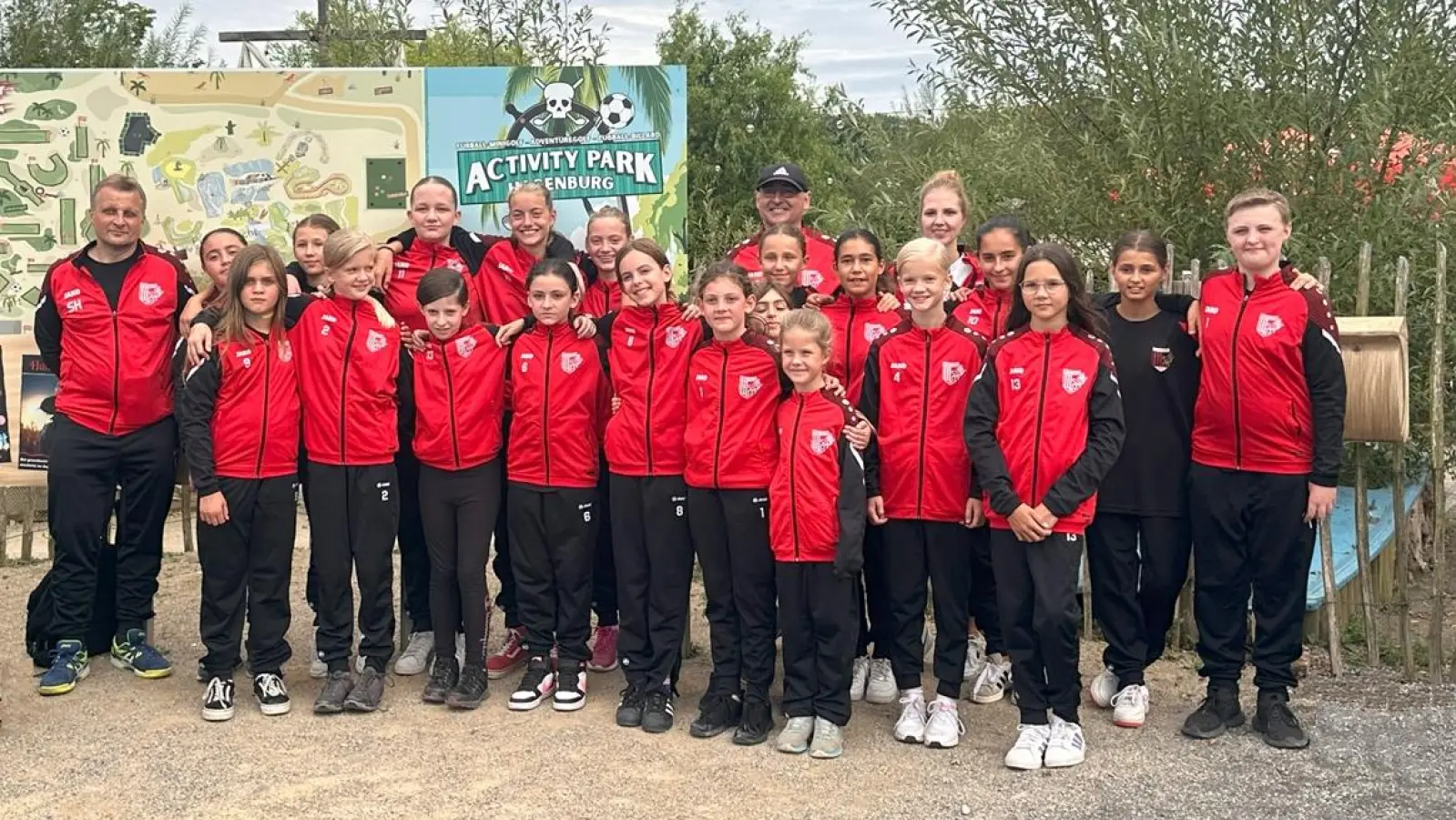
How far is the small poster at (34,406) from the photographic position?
7.78m

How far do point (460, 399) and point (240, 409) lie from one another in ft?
3.12

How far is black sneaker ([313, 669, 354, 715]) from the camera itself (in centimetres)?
627

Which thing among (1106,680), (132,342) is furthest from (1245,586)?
(132,342)

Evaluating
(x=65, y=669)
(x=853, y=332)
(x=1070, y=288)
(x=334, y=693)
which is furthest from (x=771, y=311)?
(x=65, y=669)

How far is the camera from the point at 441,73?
8.06 metres

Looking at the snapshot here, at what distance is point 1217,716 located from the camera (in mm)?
5887

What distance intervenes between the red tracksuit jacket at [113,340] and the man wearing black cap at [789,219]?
278cm

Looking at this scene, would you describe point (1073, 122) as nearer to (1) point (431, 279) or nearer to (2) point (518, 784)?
(1) point (431, 279)

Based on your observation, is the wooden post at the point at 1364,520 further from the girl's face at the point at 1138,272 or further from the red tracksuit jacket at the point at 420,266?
the red tracksuit jacket at the point at 420,266

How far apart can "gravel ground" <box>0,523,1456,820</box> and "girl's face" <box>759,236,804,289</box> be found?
201cm

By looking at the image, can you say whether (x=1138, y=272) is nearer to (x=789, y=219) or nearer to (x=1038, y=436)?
A: (x=1038, y=436)

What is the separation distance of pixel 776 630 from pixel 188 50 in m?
17.1

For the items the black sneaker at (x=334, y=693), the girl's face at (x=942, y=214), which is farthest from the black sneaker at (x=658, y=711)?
the girl's face at (x=942, y=214)

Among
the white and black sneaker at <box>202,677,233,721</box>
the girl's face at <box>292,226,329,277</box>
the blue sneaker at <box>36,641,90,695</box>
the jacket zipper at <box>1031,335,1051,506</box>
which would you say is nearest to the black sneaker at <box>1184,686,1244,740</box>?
the jacket zipper at <box>1031,335,1051,506</box>
